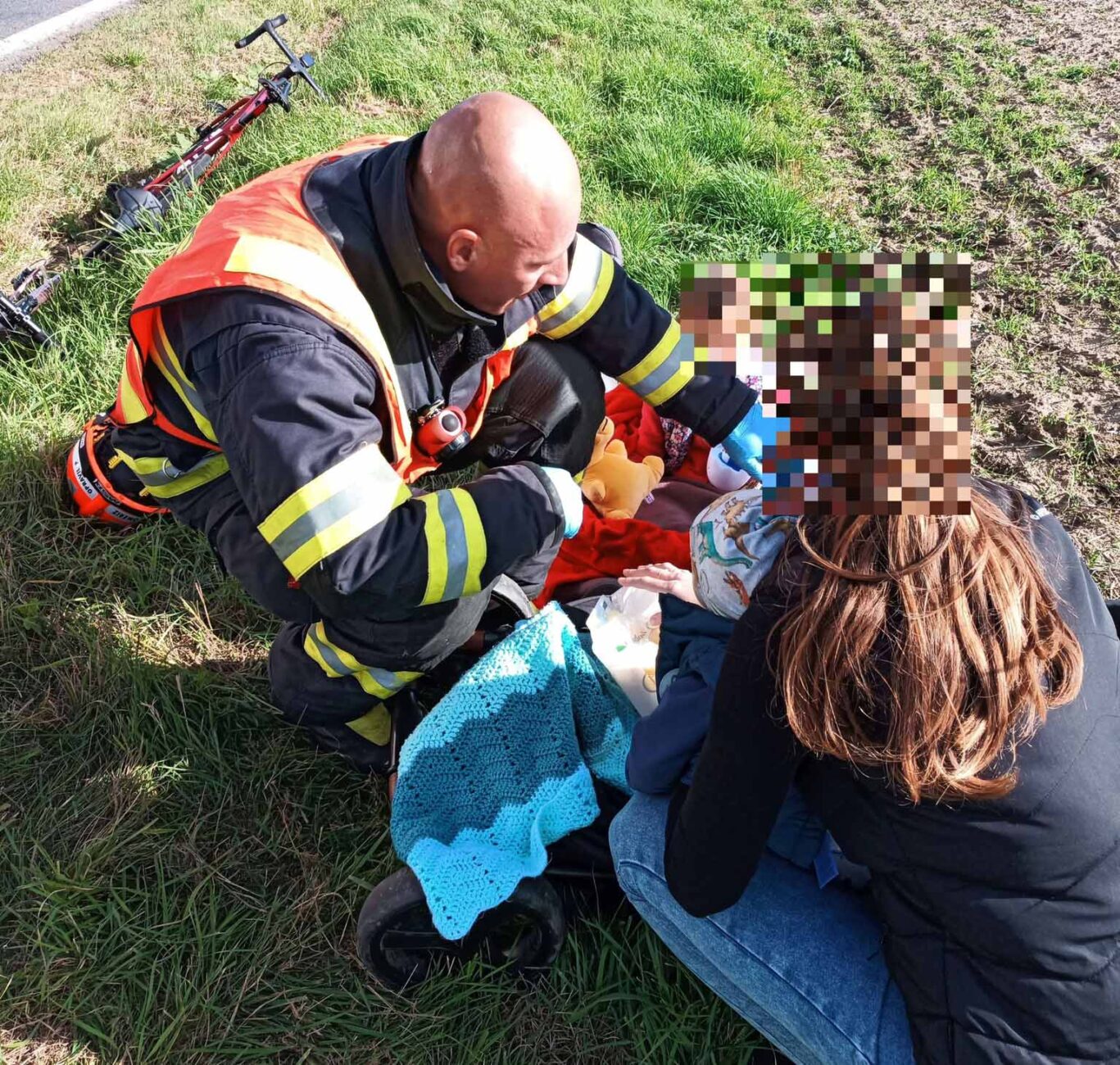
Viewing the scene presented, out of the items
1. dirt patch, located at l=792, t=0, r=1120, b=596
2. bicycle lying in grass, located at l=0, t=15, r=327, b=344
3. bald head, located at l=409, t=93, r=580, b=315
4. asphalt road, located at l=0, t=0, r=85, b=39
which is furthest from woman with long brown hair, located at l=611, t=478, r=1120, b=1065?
asphalt road, located at l=0, t=0, r=85, b=39

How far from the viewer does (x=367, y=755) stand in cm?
237

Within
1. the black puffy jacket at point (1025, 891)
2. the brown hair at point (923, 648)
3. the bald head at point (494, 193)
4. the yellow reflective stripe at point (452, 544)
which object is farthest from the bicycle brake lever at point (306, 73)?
the black puffy jacket at point (1025, 891)

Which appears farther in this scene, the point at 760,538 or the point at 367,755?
the point at 367,755

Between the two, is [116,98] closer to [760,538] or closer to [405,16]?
[405,16]

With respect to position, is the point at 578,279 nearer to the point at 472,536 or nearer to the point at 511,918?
the point at 472,536

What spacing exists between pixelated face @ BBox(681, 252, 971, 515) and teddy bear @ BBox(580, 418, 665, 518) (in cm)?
163

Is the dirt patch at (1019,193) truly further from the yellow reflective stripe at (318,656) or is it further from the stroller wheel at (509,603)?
the yellow reflective stripe at (318,656)

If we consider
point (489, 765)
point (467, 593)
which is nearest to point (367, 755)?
point (489, 765)

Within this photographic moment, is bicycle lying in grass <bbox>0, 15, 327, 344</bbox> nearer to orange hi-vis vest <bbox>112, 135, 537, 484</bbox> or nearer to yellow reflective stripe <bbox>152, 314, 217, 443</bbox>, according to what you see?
orange hi-vis vest <bbox>112, 135, 537, 484</bbox>

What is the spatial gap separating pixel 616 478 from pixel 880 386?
5.92 feet

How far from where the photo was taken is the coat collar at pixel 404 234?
1.90 meters

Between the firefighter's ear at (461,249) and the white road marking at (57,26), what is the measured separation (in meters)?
5.09

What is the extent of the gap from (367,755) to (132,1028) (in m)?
0.77

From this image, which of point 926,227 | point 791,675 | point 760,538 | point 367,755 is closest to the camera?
point 791,675
